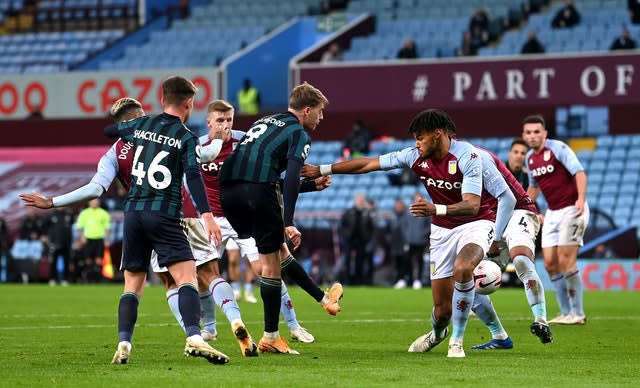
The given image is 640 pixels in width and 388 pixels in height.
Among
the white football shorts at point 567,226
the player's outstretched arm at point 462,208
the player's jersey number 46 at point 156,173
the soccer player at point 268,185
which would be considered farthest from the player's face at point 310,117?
the white football shorts at point 567,226

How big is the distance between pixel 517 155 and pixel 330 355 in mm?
5385

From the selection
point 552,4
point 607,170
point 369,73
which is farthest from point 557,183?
point 552,4

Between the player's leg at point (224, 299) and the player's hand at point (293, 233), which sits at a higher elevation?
the player's hand at point (293, 233)

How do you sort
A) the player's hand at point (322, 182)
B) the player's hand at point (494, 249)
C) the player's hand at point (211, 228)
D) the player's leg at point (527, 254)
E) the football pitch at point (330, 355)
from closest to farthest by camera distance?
the football pitch at point (330, 355), the player's hand at point (211, 228), the player's hand at point (322, 182), the player's hand at point (494, 249), the player's leg at point (527, 254)

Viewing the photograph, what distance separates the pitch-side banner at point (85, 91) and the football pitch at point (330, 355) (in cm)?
1621

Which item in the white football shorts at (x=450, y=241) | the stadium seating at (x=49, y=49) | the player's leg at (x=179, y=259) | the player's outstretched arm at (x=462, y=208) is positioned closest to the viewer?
the player's leg at (x=179, y=259)

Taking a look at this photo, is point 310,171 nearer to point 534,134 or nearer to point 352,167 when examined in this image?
point 352,167

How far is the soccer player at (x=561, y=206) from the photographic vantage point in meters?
15.3

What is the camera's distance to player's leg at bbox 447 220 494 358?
10648 millimetres

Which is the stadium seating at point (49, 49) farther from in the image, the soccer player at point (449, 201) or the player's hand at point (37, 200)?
the player's hand at point (37, 200)

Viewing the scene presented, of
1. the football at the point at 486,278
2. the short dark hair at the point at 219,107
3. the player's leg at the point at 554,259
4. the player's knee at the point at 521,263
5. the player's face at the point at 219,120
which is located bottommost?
the player's leg at the point at 554,259

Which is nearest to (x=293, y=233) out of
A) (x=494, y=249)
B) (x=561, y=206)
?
(x=494, y=249)

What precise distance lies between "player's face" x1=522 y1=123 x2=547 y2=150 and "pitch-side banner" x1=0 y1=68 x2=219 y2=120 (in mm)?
19622

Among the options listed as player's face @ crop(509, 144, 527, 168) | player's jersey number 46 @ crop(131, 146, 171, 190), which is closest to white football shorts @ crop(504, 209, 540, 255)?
player's face @ crop(509, 144, 527, 168)
